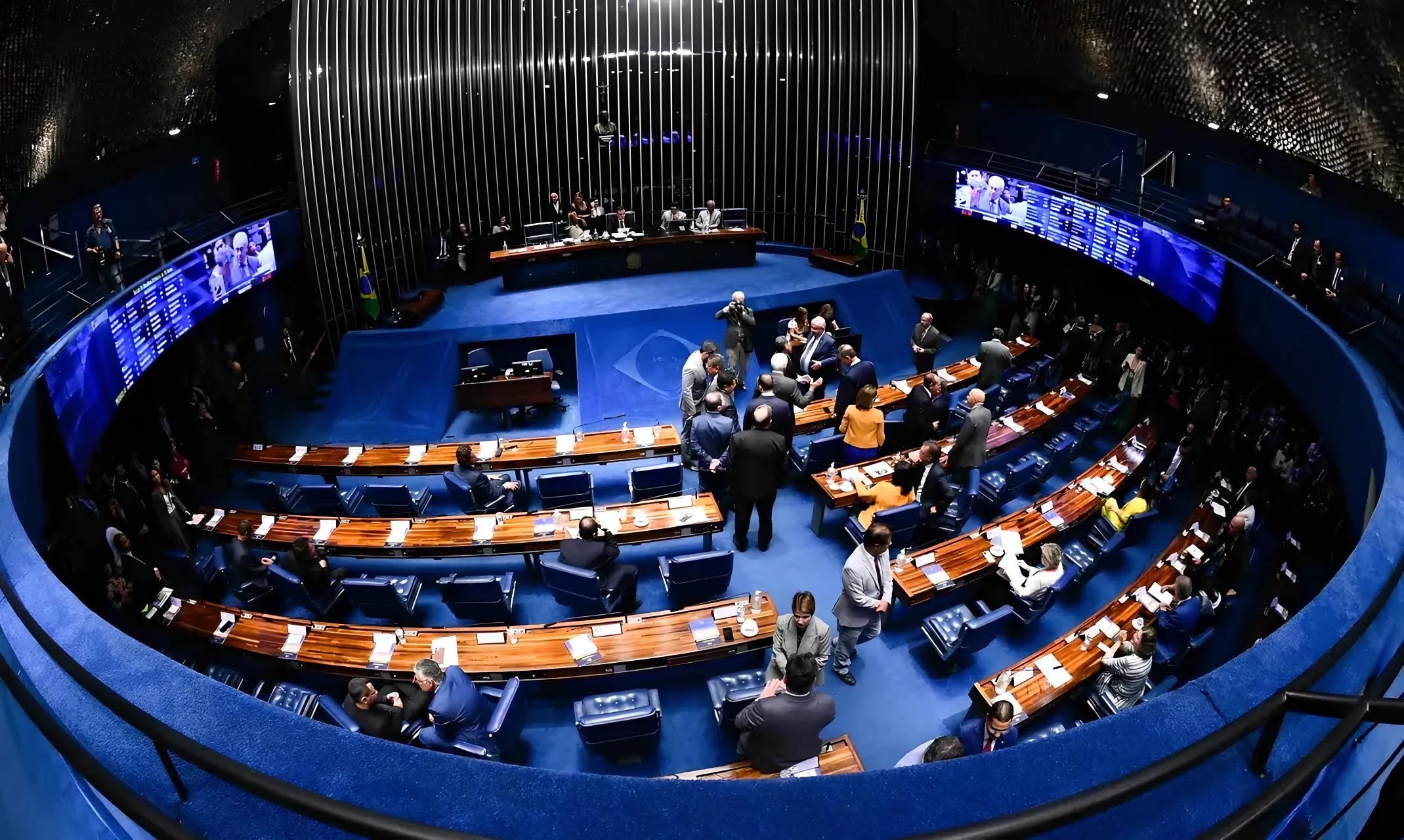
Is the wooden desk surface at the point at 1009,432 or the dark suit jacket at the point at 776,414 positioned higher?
the dark suit jacket at the point at 776,414

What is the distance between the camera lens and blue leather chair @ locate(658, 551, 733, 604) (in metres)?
7.98

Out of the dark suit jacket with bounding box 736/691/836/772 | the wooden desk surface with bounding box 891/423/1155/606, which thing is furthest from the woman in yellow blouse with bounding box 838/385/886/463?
the dark suit jacket with bounding box 736/691/836/772

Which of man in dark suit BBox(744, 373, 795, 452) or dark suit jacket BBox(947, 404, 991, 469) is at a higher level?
man in dark suit BBox(744, 373, 795, 452)

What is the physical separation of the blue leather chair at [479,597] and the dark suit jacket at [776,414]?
290 cm

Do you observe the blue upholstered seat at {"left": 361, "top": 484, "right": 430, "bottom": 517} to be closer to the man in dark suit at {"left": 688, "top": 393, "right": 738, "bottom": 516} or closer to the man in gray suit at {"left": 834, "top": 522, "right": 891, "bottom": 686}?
the man in dark suit at {"left": 688, "top": 393, "right": 738, "bottom": 516}

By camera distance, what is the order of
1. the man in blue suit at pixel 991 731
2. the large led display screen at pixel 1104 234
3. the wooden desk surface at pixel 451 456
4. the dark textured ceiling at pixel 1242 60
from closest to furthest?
the man in blue suit at pixel 991 731
the wooden desk surface at pixel 451 456
the dark textured ceiling at pixel 1242 60
the large led display screen at pixel 1104 234

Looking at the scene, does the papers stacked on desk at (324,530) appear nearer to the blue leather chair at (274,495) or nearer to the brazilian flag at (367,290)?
the blue leather chair at (274,495)

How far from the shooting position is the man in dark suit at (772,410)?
842 cm

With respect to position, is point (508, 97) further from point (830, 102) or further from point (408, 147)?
point (830, 102)

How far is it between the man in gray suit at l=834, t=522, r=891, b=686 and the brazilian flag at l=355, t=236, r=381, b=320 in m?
10.2

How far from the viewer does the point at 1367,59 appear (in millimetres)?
10844

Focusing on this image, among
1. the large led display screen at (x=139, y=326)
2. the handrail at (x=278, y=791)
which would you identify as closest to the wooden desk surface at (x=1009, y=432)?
the handrail at (x=278, y=791)

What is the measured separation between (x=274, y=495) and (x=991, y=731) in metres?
8.50

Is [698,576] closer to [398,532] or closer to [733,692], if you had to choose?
[733,692]
